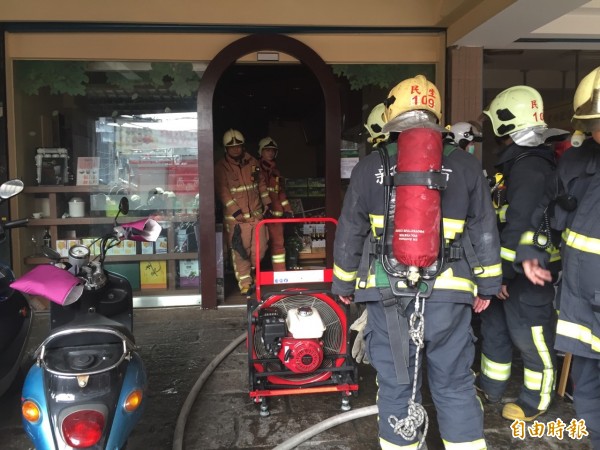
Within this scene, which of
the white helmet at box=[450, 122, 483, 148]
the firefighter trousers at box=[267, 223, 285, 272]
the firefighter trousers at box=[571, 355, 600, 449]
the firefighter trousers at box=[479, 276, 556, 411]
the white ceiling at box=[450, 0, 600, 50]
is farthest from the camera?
the firefighter trousers at box=[267, 223, 285, 272]

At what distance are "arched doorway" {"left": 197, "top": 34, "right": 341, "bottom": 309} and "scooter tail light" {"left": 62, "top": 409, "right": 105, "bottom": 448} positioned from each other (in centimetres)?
380

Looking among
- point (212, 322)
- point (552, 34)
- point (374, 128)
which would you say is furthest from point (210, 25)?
point (552, 34)

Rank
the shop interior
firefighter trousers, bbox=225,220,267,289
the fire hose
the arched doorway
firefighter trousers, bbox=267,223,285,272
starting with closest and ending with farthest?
1. the fire hose
2. the arched doorway
3. the shop interior
4. firefighter trousers, bbox=225,220,267,289
5. firefighter trousers, bbox=267,223,285,272

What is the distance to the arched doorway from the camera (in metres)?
5.61

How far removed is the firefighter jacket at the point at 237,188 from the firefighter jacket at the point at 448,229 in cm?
385

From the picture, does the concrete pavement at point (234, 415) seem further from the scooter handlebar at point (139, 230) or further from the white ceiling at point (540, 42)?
the white ceiling at point (540, 42)

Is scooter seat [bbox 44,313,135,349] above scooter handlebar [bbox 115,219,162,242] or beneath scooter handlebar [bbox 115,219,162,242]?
beneath

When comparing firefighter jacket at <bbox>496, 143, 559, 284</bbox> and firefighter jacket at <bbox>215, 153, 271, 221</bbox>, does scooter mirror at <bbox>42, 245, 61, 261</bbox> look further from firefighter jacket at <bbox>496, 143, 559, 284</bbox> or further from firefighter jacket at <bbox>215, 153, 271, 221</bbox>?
firefighter jacket at <bbox>215, 153, 271, 221</bbox>

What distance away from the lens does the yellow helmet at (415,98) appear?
2490 mm

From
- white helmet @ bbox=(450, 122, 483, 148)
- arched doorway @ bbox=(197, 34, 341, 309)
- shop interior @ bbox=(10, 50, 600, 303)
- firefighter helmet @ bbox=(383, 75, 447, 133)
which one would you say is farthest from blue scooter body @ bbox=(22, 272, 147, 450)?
shop interior @ bbox=(10, 50, 600, 303)

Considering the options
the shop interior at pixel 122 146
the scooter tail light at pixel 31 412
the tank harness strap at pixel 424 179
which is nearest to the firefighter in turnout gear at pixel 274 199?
the shop interior at pixel 122 146

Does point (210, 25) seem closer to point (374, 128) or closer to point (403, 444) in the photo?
point (374, 128)

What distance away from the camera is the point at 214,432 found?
3131 mm

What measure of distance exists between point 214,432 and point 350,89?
454 cm
